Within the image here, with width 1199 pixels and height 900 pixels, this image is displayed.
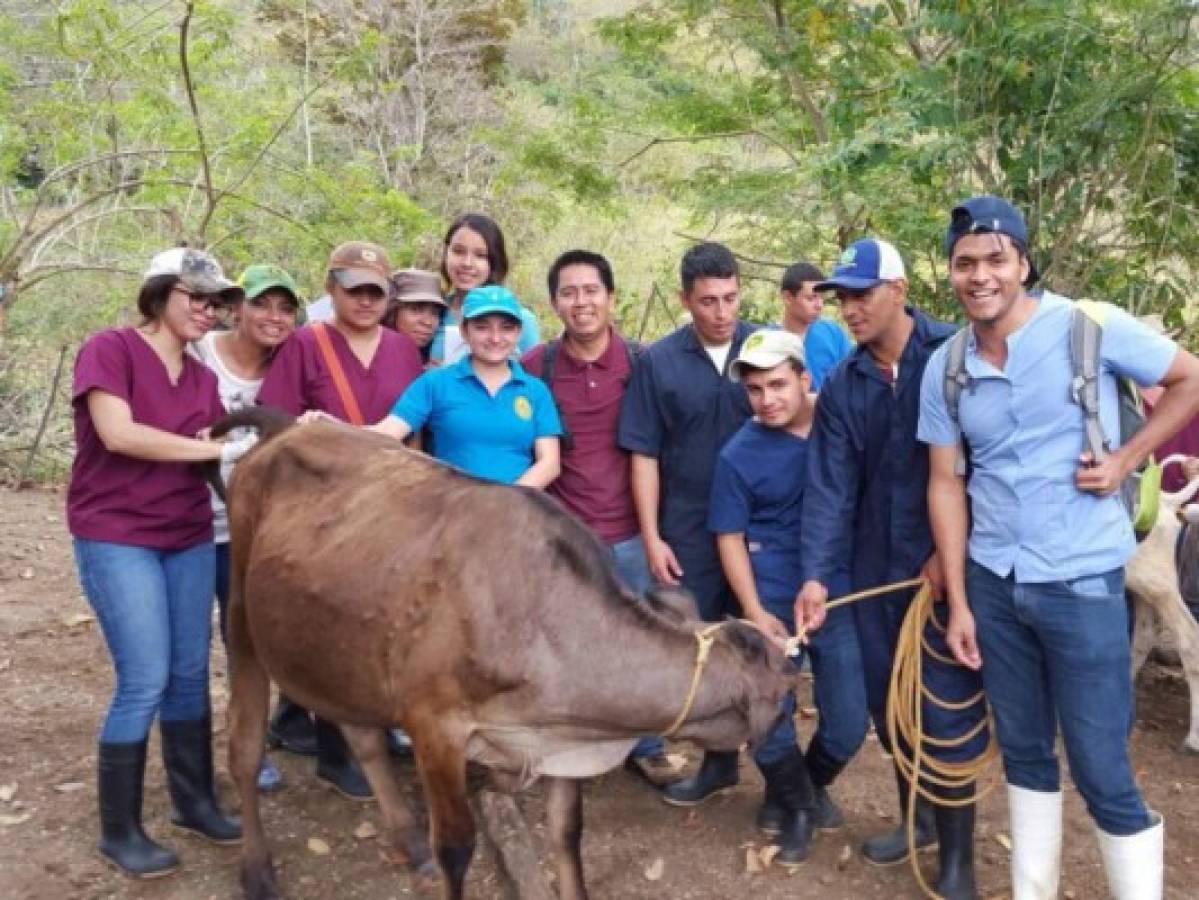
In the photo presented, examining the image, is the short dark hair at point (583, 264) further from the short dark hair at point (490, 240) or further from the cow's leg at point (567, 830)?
the cow's leg at point (567, 830)

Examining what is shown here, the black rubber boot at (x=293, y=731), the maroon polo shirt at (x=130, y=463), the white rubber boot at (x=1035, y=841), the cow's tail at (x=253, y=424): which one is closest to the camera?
the white rubber boot at (x=1035, y=841)

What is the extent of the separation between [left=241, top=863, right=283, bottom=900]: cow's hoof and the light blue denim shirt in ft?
9.02

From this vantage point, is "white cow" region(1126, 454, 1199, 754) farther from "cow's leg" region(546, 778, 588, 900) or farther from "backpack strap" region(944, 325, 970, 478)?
"cow's leg" region(546, 778, 588, 900)

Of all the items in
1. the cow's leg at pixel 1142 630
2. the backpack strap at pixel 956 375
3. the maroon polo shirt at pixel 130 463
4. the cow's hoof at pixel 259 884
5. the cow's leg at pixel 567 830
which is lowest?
the cow's hoof at pixel 259 884

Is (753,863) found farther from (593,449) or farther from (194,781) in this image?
(194,781)

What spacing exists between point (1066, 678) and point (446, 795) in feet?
6.11

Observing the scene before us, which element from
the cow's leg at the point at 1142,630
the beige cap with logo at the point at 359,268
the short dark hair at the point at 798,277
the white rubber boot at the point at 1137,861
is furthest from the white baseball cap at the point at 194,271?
the cow's leg at the point at 1142,630

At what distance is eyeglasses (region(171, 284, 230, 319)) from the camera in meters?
4.06

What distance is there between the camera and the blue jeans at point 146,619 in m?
4.07

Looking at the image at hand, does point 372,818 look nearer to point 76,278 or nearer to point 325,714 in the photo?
point 325,714

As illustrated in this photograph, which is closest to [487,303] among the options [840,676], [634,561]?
[634,561]

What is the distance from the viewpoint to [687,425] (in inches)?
181

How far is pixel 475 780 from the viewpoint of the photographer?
11.8ft

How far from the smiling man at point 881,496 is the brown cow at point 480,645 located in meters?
0.72
